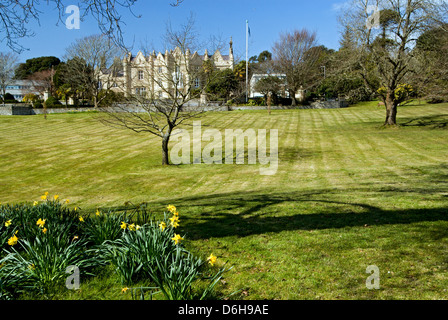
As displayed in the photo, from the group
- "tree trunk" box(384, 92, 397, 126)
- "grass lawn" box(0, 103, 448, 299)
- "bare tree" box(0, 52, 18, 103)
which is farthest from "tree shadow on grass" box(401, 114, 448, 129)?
"bare tree" box(0, 52, 18, 103)

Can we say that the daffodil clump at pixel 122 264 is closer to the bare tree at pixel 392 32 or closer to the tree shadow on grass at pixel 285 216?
the tree shadow on grass at pixel 285 216

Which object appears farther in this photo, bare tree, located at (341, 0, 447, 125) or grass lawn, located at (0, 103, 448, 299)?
bare tree, located at (341, 0, 447, 125)

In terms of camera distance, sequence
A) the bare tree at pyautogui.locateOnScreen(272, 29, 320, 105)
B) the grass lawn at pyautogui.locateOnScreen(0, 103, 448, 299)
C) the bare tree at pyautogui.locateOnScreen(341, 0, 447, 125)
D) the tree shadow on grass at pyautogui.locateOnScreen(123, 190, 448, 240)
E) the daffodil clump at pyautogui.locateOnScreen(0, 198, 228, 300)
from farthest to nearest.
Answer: the bare tree at pyautogui.locateOnScreen(272, 29, 320, 105) → the bare tree at pyautogui.locateOnScreen(341, 0, 447, 125) → the tree shadow on grass at pyautogui.locateOnScreen(123, 190, 448, 240) → the grass lawn at pyautogui.locateOnScreen(0, 103, 448, 299) → the daffodil clump at pyautogui.locateOnScreen(0, 198, 228, 300)

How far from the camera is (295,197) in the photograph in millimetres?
8617

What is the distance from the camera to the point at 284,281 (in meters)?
3.71

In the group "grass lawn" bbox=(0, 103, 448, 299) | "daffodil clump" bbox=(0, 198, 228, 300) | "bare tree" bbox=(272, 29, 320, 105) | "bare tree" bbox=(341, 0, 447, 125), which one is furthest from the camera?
"bare tree" bbox=(272, 29, 320, 105)

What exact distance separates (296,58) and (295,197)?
52.0 meters

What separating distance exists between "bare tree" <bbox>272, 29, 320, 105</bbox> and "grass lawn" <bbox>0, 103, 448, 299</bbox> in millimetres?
23893

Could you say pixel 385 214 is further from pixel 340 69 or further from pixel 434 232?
pixel 340 69

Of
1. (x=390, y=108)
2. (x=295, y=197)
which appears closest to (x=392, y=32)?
(x=390, y=108)

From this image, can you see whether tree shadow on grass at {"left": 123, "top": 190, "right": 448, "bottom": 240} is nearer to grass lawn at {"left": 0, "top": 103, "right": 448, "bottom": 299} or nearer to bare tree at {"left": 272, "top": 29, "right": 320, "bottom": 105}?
grass lawn at {"left": 0, "top": 103, "right": 448, "bottom": 299}

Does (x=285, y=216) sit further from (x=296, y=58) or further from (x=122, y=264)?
(x=296, y=58)

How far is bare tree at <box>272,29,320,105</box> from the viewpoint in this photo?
5366cm

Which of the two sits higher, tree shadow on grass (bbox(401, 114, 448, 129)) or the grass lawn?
tree shadow on grass (bbox(401, 114, 448, 129))
